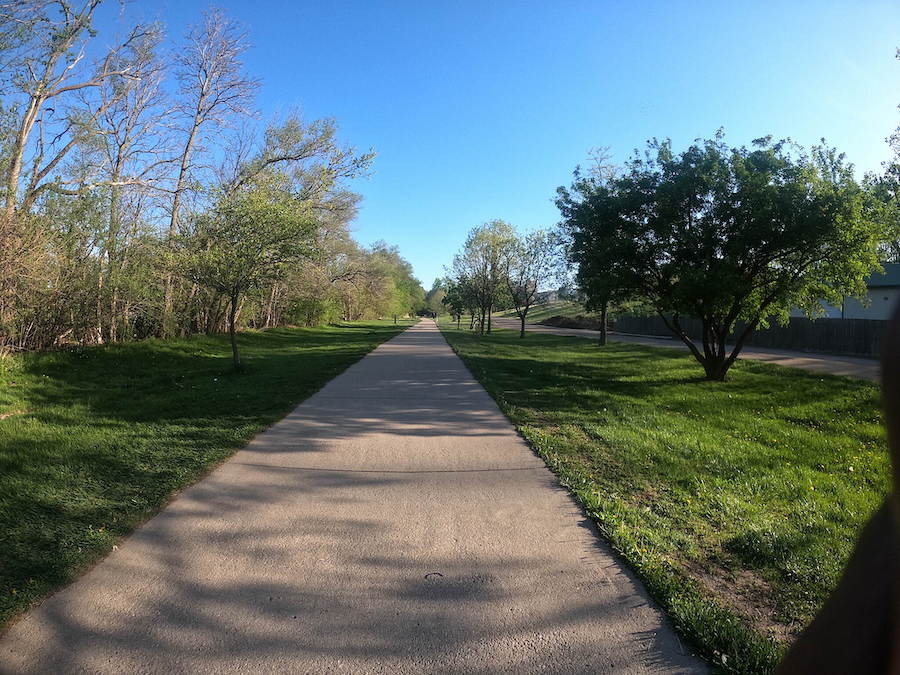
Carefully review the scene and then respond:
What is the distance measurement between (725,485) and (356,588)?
3.82 metres

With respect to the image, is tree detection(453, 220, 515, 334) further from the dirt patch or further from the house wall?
the dirt patch

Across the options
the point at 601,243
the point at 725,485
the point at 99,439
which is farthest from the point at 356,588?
the point at 601,243

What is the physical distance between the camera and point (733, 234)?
10812mm

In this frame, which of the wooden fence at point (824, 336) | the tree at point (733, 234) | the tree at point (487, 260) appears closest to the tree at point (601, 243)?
the tree at point (733, 234)

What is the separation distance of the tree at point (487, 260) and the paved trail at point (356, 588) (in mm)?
29056

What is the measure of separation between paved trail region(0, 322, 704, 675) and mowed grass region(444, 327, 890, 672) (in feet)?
1.08

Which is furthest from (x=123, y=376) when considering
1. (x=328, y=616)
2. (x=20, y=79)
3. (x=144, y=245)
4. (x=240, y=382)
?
(x=328, y=616)

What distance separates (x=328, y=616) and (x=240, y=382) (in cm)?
946

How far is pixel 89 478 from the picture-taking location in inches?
186

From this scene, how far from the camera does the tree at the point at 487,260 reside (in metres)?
33.3

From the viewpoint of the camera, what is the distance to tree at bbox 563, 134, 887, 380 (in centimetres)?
1018

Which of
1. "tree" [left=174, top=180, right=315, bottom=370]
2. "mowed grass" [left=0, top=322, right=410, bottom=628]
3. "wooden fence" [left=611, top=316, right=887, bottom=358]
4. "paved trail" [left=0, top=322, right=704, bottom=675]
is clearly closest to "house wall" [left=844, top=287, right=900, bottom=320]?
"wooden fence" [left=611, top=316, right=887, bottom=358]

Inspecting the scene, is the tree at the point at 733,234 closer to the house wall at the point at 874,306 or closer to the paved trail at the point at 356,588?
the paved trail at the point at 356,588

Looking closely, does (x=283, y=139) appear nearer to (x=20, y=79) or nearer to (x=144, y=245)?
(x=144, y=245)
